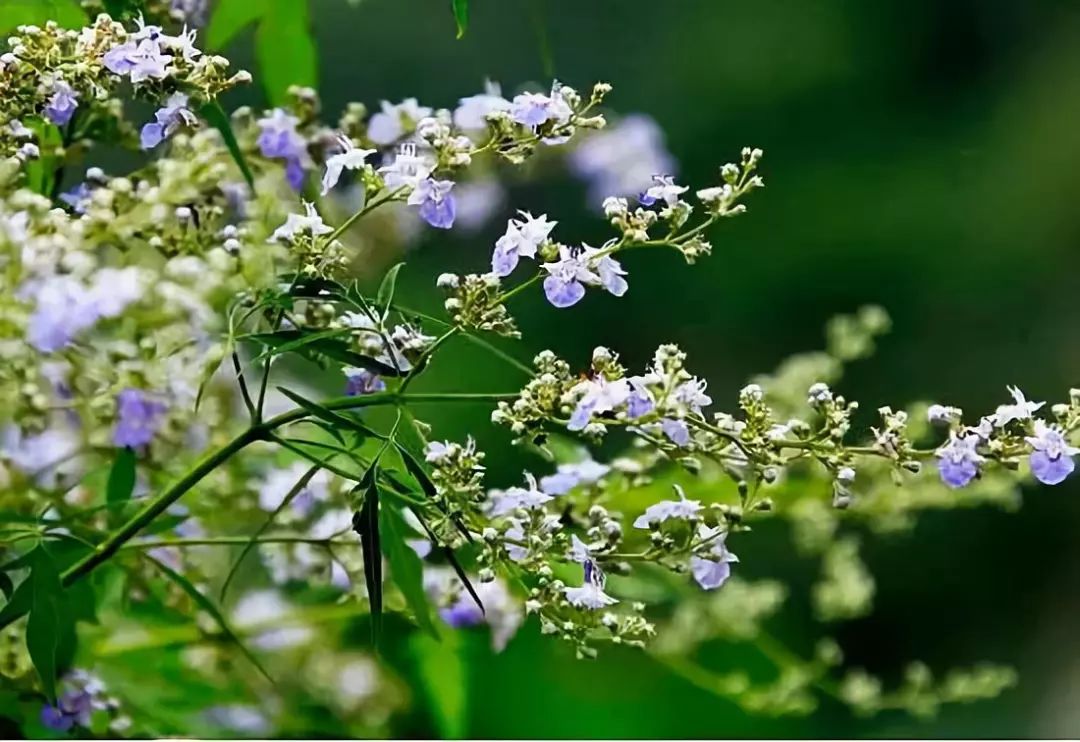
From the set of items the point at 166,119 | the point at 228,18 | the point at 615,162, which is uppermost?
the point at 615,162

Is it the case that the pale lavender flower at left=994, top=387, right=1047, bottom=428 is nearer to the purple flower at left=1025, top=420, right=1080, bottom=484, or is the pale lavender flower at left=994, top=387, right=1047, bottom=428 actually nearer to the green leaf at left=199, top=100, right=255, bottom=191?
the purple flower at left=1025, top=420, right=1080, bottom=484

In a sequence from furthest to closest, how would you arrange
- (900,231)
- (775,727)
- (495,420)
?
(900,231)
(775,727)
(495,420)

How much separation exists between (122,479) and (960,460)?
0.80 feet

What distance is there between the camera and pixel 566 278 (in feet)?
1.05

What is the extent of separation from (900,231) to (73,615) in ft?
5.43

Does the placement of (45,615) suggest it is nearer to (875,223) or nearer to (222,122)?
(222,122)

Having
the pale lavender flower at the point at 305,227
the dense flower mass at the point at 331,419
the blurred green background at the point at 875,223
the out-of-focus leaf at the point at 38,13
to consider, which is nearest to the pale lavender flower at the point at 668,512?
the dense flower mass at the point at 331,419

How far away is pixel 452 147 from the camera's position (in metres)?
0.33

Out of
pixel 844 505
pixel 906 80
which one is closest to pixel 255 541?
pixel 844 505

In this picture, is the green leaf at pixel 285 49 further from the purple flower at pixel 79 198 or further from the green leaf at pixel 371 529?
the green leaf at pixel 371 529

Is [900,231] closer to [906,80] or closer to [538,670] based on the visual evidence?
[906,80]

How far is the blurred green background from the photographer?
1608 millimetres

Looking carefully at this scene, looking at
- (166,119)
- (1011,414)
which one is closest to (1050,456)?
(1011,414)

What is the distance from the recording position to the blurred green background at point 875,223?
5.28ft
